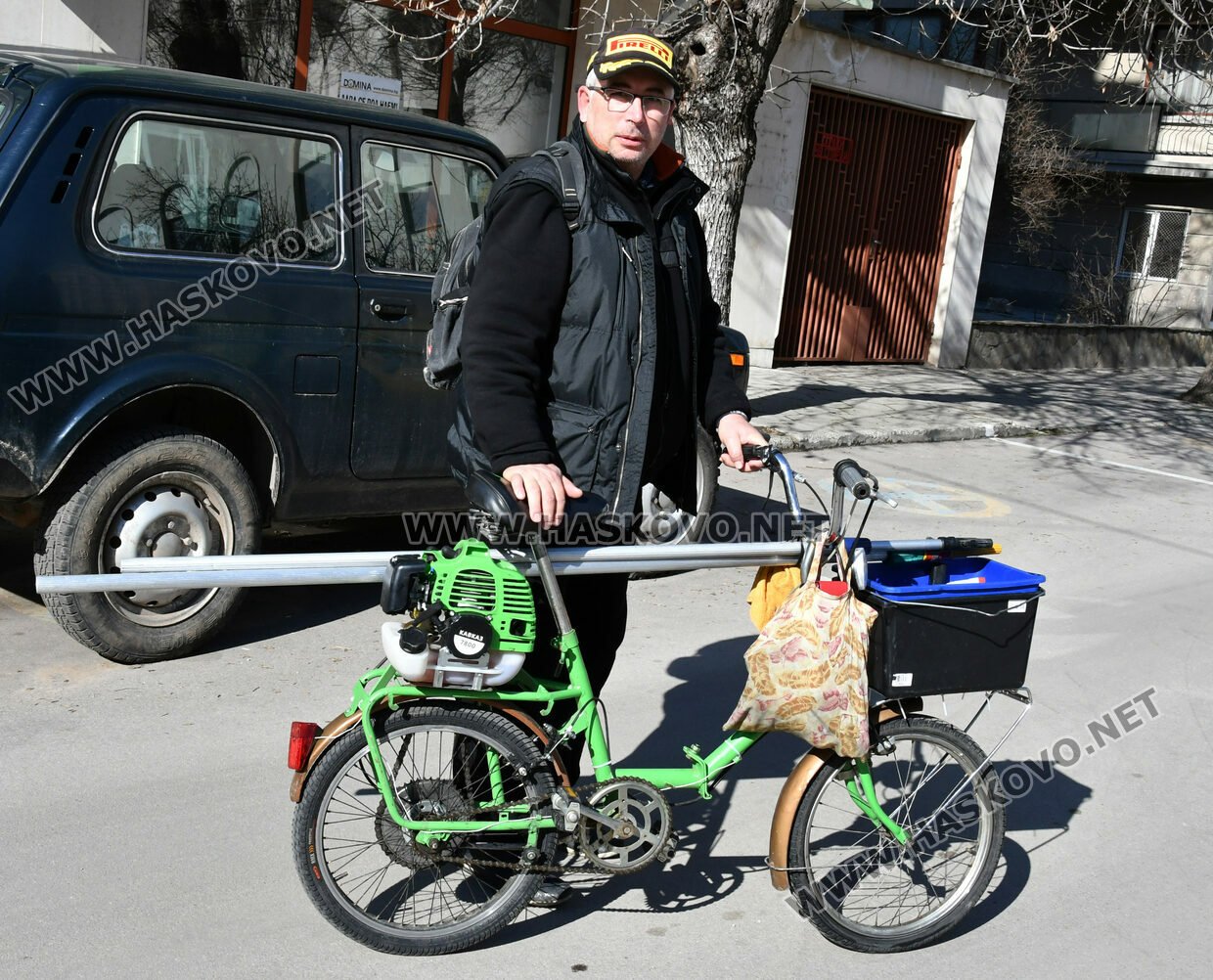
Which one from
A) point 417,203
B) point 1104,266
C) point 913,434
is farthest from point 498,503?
point 1104,266

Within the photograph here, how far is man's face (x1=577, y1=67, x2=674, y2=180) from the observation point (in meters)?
3.10

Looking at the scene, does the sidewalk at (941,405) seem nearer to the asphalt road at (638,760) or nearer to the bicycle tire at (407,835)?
the asphalt road at (638,760)

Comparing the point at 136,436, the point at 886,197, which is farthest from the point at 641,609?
the point at 886,197

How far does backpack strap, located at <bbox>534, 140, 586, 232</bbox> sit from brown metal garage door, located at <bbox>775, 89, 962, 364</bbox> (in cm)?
1205

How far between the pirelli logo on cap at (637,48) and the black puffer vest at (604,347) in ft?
0.70

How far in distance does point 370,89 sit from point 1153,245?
19438 mm

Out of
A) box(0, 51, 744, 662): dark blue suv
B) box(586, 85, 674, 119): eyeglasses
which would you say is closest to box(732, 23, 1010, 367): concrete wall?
box(0, 51, 744, 662): dark blue suv

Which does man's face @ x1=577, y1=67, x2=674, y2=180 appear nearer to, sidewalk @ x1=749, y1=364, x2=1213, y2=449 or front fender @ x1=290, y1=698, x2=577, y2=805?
front fender @ x1=290, y1=698, x2=577, y2=805

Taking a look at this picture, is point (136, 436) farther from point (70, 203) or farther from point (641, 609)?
point (641, 609)

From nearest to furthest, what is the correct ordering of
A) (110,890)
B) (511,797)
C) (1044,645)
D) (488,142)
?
(511,797)
(110,890)
(488,142)
(1044,645)

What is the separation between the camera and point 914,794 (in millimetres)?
3521

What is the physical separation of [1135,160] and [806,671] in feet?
82.7

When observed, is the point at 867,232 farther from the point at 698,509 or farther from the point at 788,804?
the point at 788,804

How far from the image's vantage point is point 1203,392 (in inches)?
642
